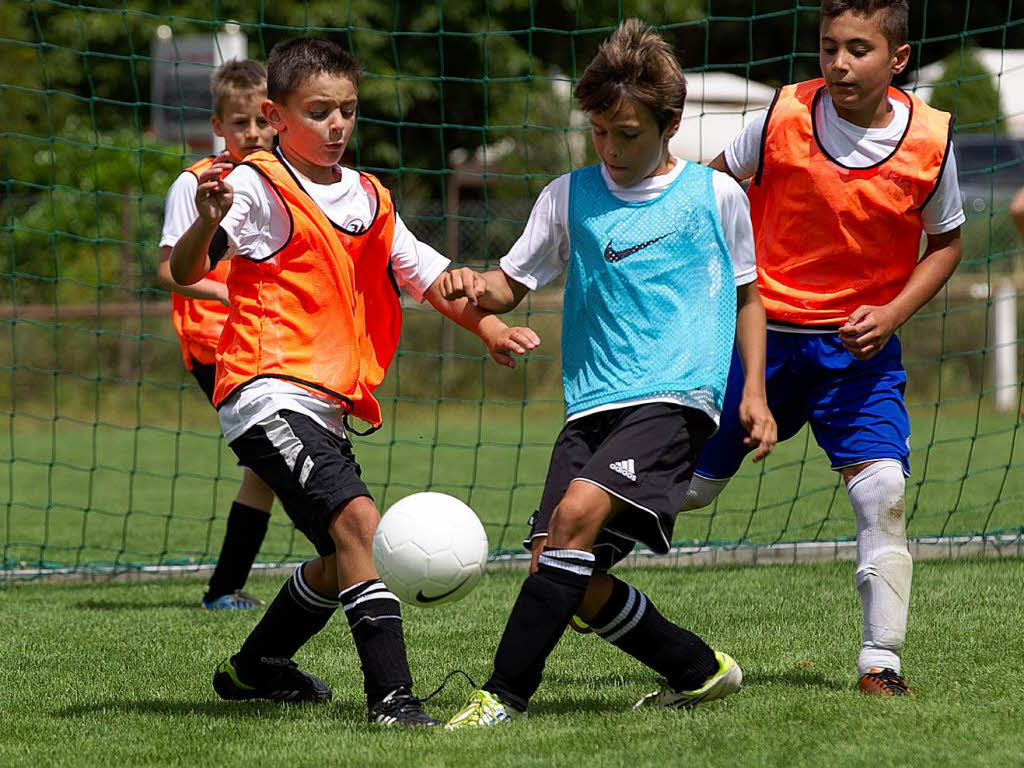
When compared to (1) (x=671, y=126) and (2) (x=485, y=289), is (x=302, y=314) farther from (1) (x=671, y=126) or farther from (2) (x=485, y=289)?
(1) (x=671, y=126)

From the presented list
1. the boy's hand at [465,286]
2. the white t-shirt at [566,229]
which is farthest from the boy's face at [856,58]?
the boy's hand at [465,286]

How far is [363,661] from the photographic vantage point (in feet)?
12.2

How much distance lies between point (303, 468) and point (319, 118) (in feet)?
3.09

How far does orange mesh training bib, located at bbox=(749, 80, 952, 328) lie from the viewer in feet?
13.5

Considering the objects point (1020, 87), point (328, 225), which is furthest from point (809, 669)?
point (1020, 87)

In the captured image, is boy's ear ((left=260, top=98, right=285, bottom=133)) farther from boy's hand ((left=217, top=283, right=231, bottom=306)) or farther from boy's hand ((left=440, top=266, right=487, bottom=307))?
boy's hand ((left=217, top=283, right=231, bottom=306))

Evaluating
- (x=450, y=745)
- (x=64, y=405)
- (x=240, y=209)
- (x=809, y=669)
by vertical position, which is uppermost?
(x=240, y=209)

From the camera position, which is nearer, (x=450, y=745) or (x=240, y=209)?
(x=450, y=745)

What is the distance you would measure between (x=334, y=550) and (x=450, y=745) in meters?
0.68

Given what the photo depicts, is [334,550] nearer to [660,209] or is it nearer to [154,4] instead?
[660,209]

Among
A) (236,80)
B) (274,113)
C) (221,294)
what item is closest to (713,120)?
(236,80)

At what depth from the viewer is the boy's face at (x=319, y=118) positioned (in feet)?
12.8

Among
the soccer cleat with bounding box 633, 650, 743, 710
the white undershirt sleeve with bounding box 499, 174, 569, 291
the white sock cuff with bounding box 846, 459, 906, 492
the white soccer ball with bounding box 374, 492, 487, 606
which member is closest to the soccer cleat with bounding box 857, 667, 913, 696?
the soccer cleat with bounding box 633, 650, 743, 710

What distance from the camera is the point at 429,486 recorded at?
8.33m
